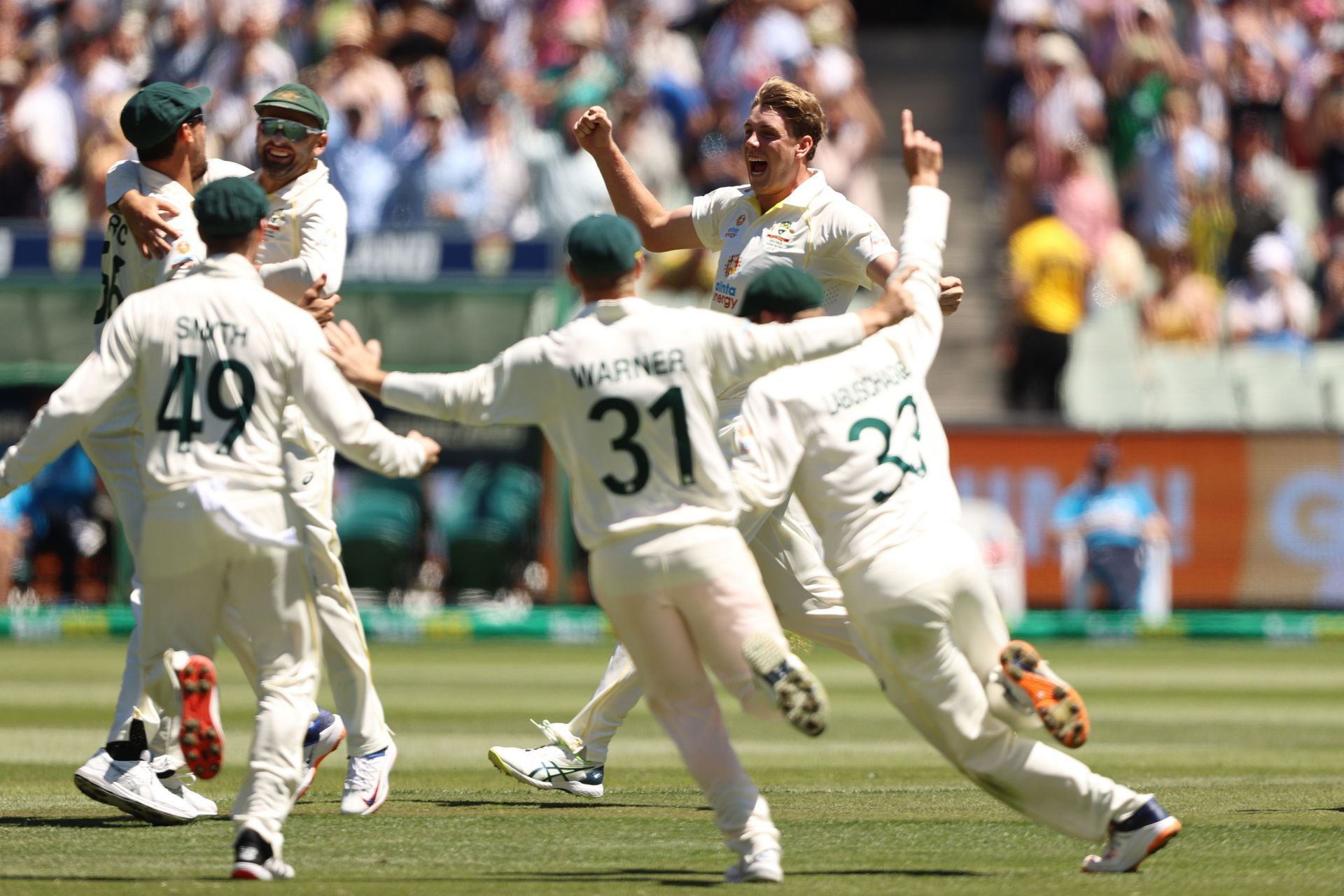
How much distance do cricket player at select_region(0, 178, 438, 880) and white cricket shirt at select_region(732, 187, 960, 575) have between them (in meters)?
0.98

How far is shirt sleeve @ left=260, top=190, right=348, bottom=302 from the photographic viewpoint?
307 inches

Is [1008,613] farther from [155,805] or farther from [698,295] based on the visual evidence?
[155,805]

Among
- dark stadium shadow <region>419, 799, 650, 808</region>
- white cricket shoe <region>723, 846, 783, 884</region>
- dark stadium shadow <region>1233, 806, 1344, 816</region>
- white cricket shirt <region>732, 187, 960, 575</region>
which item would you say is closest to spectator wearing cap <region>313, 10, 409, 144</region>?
dark stadium shadow <region>419, 799, 650, 808</region>

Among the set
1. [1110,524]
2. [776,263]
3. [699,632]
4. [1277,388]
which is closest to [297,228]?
[776,263]

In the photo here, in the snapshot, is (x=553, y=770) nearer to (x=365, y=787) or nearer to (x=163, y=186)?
(x=365, y=787)

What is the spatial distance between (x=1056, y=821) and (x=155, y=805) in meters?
3.13

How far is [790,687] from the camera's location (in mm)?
6051

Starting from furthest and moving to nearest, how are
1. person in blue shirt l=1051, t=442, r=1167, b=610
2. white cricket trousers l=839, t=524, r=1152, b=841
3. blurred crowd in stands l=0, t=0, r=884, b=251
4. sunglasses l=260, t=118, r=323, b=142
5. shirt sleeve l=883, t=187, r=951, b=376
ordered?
blurred crowd in stands l=0, t=0, r=884, b=251 → person in blue shirt l=1051, t=442, r=1167, b=610 → sunglasses l=260, t=118, r=323, b=142 → shirt sleeve l=883, t=187, r=951, b=376 → white cricket trousers l=839, t=524, r=1152, b=841

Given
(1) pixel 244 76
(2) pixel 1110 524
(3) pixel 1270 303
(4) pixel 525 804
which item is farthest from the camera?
(1) pixel 244 76

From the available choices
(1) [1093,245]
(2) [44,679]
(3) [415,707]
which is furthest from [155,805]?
(1) [1093,245]

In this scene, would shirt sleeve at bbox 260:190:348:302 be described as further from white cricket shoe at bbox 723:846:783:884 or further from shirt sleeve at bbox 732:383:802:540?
white cricket shoe at bbox 723:846:783:884

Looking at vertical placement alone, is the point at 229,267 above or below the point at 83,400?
above

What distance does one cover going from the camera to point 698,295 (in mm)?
18609

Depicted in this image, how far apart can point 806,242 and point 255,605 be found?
276 cm
